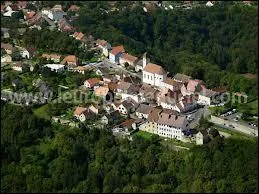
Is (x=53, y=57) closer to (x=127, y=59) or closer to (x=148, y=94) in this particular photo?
(x=127, y=59)

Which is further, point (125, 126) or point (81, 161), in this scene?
point (125, 126)

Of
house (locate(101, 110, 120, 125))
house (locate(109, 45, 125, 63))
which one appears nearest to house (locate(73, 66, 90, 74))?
house (locate(109, 45, 125, 63))

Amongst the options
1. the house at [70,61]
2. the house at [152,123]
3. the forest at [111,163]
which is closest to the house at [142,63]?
the house at [70,61]

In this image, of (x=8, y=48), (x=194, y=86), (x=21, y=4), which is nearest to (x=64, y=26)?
(x=8, y=48)

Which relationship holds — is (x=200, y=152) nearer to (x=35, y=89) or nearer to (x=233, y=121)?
(x=233, y=121)

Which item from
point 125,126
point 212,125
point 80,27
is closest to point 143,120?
point 125,126
